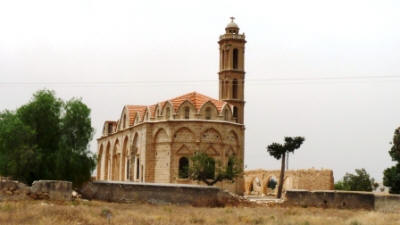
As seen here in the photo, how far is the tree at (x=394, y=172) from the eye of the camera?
3531cm

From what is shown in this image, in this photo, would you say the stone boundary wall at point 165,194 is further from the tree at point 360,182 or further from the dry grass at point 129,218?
the tree at point 360,182

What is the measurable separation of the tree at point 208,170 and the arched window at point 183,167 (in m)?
1.78

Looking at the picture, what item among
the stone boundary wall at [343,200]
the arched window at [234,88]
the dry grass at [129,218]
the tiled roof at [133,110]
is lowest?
the dry grass at [129,218]

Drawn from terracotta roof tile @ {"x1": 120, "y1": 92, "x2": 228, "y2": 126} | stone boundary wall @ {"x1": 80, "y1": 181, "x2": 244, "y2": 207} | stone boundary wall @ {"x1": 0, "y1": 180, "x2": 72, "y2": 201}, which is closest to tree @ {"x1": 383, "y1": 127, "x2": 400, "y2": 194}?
terracotta roof tile @ {"x1": 120, "y1": 92, "x2": 228, "y2": 126}

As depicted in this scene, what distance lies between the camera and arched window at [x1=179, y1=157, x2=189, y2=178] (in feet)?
129

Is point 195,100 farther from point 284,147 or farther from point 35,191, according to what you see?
point 35,191

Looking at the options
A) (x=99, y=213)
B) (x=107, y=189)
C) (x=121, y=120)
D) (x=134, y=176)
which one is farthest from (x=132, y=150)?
(x=99, y=213)

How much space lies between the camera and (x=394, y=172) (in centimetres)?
3566

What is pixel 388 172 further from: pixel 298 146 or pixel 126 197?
pixel 126 197

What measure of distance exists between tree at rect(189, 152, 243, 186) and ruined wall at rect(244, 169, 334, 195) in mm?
15317

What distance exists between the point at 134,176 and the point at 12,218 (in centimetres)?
2840

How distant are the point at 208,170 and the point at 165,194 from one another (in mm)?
10631

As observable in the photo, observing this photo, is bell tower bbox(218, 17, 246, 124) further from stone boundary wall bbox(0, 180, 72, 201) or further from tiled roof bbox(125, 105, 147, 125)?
stone boundary wall bbox(0, 180, 72, 201)

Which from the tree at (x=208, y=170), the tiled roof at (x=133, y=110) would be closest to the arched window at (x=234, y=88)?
the tiled roof at (x=133, y=110)
